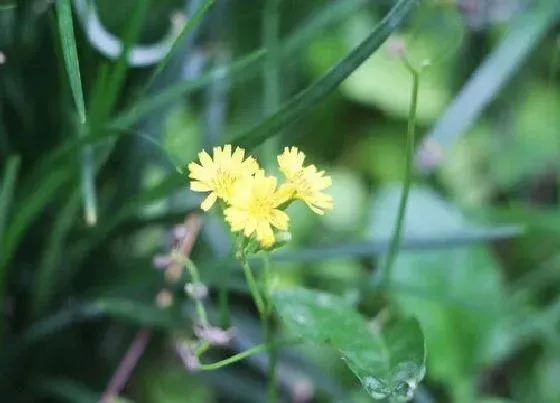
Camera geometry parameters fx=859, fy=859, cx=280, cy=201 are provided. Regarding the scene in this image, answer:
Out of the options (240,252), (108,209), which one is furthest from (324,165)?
(240,252)

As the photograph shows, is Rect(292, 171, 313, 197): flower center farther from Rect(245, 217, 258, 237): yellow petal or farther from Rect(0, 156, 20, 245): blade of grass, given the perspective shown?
Rect(0, 156, 20, 245): blade of grass

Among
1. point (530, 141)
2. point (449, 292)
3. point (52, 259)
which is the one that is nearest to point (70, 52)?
point (52, 259)

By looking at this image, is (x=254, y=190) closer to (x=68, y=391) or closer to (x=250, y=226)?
(x=250, y=226)

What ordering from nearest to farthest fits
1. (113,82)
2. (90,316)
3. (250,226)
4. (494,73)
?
(250,226) → (113,82) → (90,316) → (494,73)

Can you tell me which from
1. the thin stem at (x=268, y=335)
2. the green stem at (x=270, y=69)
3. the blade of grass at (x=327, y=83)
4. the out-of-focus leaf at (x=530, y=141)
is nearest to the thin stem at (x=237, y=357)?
the thin stem at (x=268, y=335)

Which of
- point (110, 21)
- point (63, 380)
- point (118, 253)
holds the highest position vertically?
point (110, 21)

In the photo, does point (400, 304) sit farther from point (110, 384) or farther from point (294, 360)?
point (110, 384)

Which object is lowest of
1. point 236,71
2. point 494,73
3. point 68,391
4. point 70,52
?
point 68,391

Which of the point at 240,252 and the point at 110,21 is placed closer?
the point at 240,252

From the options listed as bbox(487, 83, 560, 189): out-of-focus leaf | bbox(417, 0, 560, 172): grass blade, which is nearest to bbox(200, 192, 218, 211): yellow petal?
bbox(417, 0, 560, 172): grass blade
